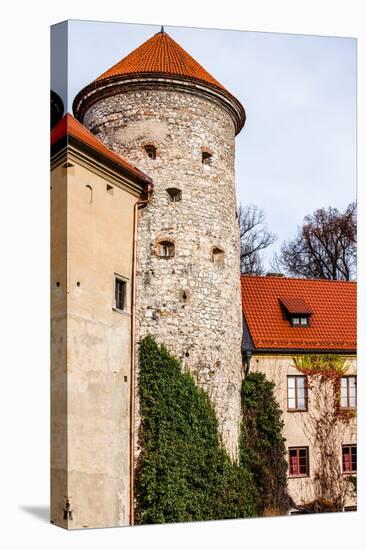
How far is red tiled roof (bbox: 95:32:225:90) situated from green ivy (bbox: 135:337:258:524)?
15.5 ft

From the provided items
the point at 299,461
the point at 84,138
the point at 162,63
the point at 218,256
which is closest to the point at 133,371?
the point at 218,256

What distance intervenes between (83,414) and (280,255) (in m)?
6.26

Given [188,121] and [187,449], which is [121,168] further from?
[187,449]

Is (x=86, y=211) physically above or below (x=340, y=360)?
above

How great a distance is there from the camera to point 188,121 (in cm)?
1484

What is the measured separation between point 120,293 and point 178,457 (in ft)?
9.44

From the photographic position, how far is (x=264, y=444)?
15406mm

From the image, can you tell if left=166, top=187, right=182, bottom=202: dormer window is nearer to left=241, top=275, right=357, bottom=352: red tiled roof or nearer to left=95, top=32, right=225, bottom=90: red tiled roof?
left=95, top=32, right=225, bottom=90: red tiled roof

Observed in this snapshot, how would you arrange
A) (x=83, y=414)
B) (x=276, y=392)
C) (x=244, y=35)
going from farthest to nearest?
(x=276, y=392) < (x=244, y=35) < (x=83, y=414)

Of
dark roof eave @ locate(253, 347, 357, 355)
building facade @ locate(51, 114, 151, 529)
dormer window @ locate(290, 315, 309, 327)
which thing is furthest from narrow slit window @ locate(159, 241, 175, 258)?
dormer window @ locate(290, 315, 309, 327)

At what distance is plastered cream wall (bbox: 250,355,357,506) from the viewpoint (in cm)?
1541

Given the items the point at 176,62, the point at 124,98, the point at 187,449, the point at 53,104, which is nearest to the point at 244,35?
the point at 176,62

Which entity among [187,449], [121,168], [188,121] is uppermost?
[188,121]

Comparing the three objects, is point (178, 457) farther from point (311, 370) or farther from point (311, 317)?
point (311, 317)
